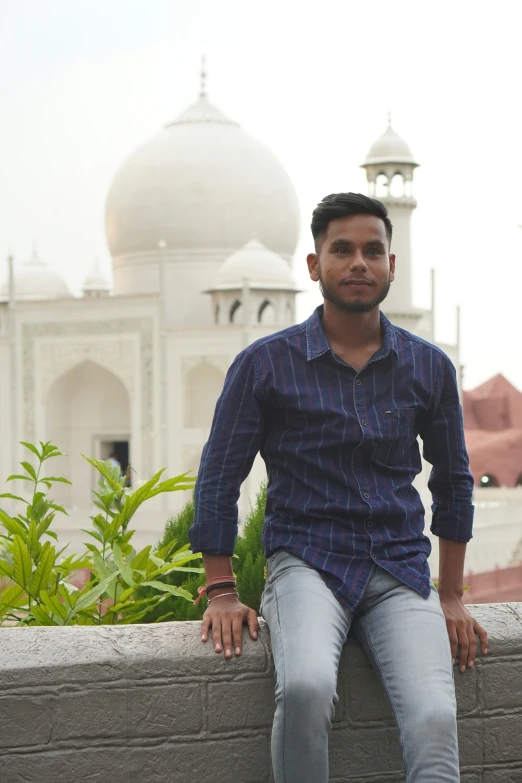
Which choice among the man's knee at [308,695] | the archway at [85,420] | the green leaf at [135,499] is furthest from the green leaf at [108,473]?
the archway at [85,420]

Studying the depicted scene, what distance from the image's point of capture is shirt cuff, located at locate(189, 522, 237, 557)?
5.93ft

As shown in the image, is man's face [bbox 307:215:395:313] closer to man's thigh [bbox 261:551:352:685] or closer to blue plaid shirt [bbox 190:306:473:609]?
blue plaid shirt [bbox 190:306:473:609]

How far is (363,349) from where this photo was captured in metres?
1.90

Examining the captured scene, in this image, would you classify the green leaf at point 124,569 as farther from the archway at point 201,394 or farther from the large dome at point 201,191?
the large dome at point 201,191

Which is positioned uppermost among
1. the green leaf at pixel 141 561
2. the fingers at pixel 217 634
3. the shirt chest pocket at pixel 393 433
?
the shirt chest pocket at pixel 393 433

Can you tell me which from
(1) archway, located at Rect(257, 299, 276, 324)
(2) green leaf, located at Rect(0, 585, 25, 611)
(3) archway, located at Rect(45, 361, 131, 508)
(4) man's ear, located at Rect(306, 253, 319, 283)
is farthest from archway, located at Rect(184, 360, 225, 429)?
(4) man's ear, located at Rect(306, 253, 319, 283)

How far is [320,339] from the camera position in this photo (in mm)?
1869

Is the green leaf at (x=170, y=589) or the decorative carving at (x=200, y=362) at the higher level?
the decorative carving at (x=200, y=362)

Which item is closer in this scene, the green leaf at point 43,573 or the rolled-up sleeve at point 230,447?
the rolled-up sleeve at point 230,447

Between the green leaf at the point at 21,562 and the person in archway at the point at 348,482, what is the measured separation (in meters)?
0.41

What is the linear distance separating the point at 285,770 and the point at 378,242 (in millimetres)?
784

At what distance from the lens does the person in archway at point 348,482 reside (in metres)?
1.73

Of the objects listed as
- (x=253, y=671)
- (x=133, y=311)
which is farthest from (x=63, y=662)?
(x=133, y=311)

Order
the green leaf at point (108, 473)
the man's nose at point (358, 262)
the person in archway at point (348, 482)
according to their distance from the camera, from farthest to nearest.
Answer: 1. the green leaf at point (108, 473)
2. the man's nose at point (358, 262)
3. the person in archway at point (348, 482)
